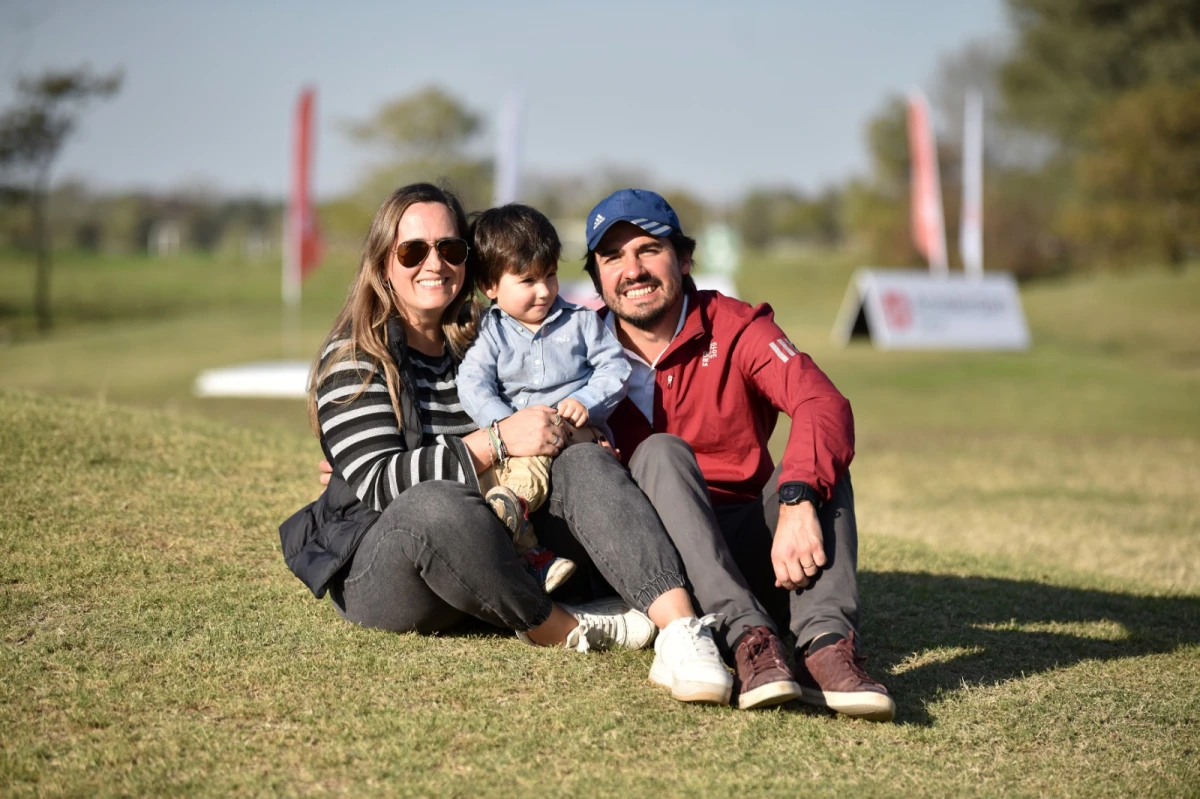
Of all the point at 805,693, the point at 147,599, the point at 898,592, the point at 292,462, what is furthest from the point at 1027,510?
the point at 147,599

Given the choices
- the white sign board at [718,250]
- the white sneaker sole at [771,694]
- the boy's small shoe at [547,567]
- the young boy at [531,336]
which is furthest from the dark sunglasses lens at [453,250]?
the white sign board at [718,250]

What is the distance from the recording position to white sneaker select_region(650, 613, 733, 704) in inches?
129

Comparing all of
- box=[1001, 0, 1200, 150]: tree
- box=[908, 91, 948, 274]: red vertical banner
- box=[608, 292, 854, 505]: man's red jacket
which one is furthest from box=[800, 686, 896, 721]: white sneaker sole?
box=[1001, 0, 1200, 150]: tree

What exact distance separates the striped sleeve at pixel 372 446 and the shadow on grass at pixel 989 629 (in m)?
1.54

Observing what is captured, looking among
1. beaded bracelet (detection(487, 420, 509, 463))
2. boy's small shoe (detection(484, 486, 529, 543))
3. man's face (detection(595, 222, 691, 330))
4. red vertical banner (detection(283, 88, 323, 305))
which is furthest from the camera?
red vertical banner (detection(283, 88, 323, 305))

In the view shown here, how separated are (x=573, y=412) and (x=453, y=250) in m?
0.66

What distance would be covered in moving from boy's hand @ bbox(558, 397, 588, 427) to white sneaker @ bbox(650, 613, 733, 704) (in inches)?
28.4

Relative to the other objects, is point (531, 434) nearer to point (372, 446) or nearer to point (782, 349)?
point (372, 446)

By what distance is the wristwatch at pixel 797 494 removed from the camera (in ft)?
11.4

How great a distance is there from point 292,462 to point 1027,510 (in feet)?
18.7

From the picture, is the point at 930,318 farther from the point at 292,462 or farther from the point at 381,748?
the point at 381,748

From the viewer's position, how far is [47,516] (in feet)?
15.9

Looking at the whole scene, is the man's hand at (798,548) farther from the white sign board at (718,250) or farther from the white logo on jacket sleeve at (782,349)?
the white sign board at (718,250)

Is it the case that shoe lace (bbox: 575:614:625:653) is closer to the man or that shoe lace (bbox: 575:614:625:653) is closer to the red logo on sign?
the man
